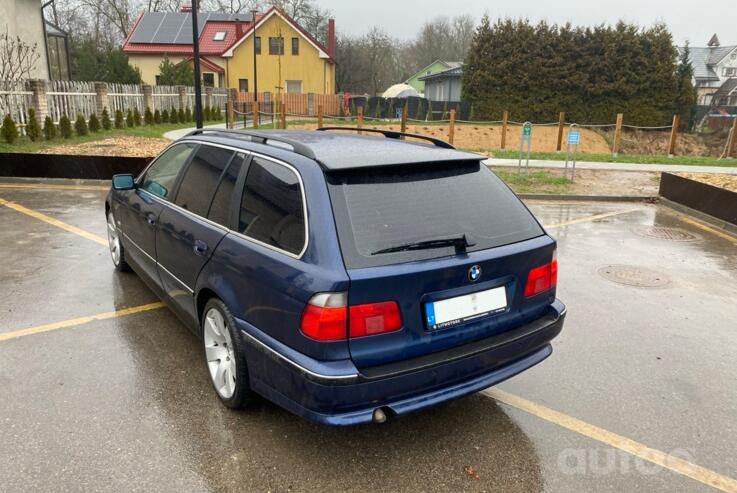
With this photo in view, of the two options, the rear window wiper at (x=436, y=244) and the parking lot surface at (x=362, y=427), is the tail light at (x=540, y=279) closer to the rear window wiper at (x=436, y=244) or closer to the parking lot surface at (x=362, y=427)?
the rear window wiper at (x=436, y=244)

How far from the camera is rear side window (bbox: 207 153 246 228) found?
3191 mm

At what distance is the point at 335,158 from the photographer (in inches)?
112

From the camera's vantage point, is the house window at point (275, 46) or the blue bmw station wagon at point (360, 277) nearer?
the blue bmw station wagon at point (360, 277)

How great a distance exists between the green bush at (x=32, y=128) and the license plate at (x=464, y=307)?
15.4 meters

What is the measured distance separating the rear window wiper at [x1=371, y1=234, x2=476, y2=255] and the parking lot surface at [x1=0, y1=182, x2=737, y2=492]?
1.08 metres

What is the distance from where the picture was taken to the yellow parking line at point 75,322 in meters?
4.08

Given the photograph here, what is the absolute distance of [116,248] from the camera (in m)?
5.47

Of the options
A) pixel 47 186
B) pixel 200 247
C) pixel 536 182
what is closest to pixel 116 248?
pixel 200 247

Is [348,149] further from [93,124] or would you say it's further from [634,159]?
A: [634,159]

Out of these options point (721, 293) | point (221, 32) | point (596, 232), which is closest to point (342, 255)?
point (721, 293)

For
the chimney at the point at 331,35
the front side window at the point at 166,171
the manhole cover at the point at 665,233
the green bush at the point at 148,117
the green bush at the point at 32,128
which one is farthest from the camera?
the chimney at the point at 331,35

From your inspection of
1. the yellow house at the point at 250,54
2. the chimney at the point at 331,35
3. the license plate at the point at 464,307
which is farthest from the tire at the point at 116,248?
the chimney at the point at 331,35

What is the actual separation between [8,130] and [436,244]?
15.0m

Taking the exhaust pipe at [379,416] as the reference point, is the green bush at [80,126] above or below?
above
